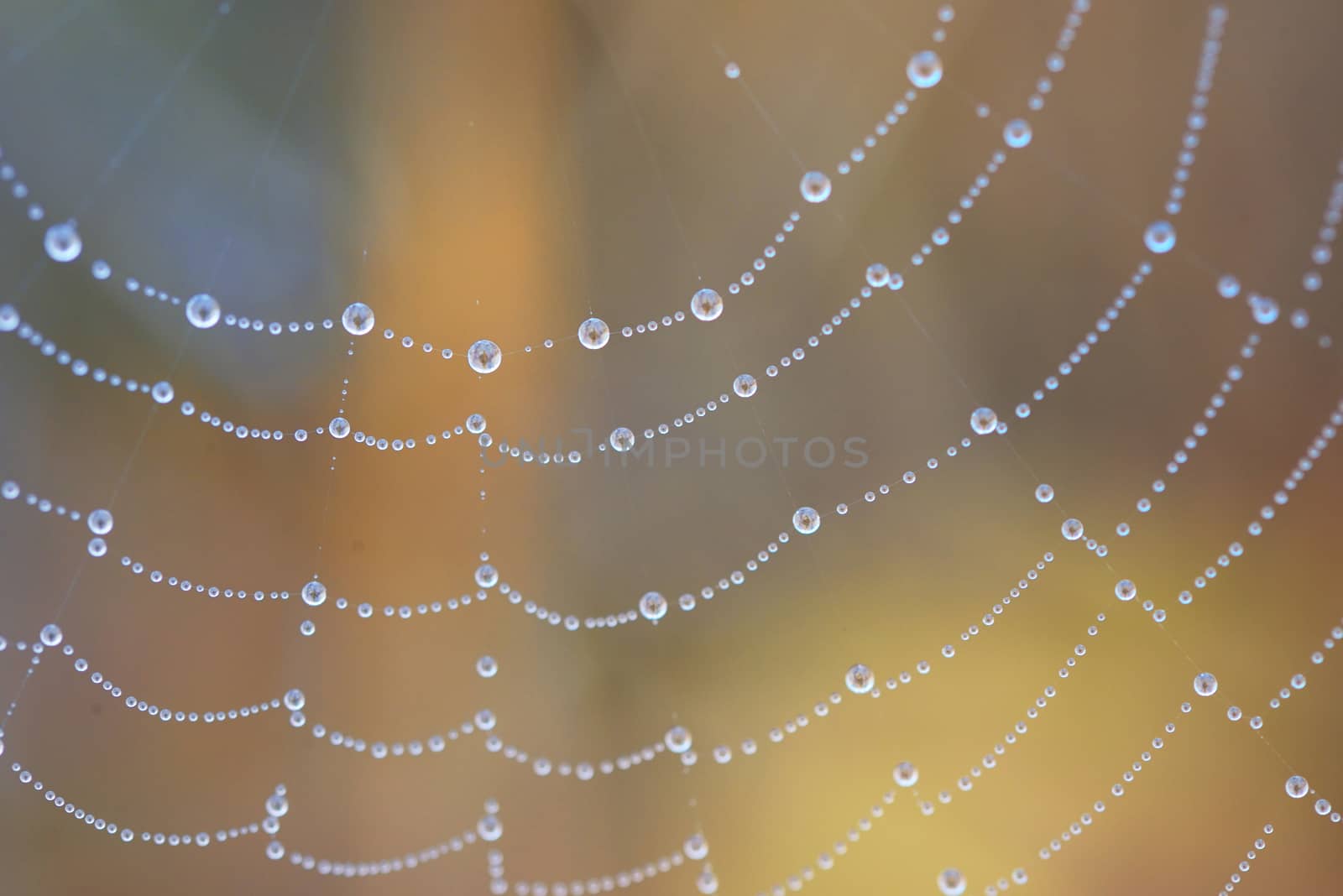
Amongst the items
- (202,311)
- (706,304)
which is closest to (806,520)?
(706,304)

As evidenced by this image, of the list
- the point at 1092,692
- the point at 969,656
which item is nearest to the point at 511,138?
the point at 969,656

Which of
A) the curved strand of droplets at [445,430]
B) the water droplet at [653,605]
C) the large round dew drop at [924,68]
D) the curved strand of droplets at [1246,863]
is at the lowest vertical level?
the curved strand of droplets at [1246,863]

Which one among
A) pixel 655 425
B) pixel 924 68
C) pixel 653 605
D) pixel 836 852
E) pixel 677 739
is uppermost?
pixel 924 68

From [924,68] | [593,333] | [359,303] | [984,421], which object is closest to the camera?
[924,68]

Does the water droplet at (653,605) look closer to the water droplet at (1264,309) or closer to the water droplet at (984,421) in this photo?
the water droplet at (984,421)

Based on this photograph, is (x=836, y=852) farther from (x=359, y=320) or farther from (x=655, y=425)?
(x=359, y=320)

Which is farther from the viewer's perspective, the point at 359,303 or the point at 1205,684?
the point at 359,303

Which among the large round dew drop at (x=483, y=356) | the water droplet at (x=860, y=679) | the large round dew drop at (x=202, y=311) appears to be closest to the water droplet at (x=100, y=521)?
the large round dew drop at (x=202, y=311)

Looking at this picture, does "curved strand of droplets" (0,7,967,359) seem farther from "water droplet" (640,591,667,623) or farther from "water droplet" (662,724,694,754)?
"water droplet" (662,724,694,754)

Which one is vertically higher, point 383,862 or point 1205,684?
point 1205,684
